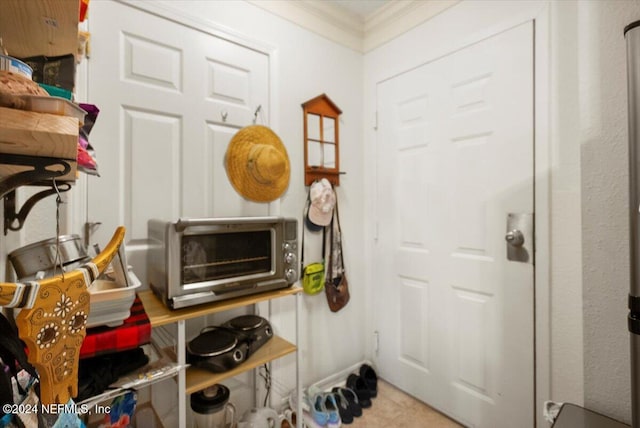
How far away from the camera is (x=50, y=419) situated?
0.49 meters

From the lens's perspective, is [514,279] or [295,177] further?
[295,177]

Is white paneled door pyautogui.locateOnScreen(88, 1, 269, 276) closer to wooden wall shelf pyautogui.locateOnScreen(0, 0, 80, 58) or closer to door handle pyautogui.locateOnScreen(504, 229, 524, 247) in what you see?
wooden wall shelf pyautogui.locateOnScreen(0, 0, 80, 58)

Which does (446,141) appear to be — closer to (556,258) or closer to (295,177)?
(556,258)

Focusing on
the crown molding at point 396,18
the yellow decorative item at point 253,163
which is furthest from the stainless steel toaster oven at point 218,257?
the crown molding at point 396,18

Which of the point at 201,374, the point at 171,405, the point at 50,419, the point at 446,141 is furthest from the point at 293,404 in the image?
the point at 446,141

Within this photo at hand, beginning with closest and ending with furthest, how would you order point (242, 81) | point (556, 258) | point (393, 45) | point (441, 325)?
Answer: 1. point (556, 258)
2. point (242, 81)
3. point (441, 325)
4. point (393, 45)

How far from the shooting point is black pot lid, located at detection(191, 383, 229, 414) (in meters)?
1.23

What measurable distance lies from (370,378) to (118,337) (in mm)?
1596

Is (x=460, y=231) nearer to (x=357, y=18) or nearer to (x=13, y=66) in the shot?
(x=357, y=18)

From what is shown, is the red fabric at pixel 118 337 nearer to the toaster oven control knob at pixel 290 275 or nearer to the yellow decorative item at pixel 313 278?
the toaster oven control knob at pixel 290 275

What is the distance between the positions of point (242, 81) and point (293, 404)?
178 centimetres

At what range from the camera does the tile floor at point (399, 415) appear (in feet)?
5.29

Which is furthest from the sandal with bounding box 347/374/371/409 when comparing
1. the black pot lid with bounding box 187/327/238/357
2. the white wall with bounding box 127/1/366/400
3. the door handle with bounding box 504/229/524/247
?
the door handle with bounding box 504/229/524/247

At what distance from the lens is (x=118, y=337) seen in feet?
2.83
